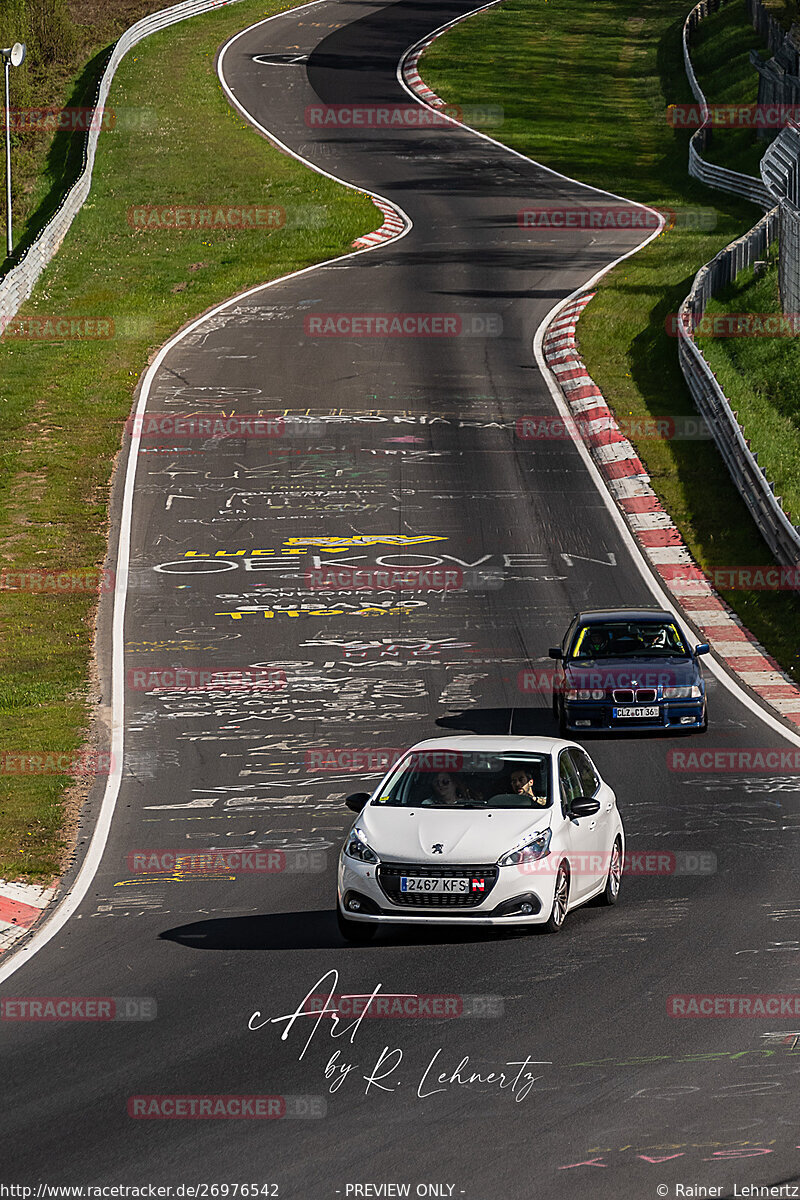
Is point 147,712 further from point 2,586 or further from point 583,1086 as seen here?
point 583,1086

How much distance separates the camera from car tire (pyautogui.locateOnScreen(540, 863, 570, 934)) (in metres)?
11.9

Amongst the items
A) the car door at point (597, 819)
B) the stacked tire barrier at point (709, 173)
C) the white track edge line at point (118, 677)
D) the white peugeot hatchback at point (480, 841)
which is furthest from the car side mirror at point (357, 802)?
the stacked tire barrier at point (709, 173)

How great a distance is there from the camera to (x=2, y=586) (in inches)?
1048

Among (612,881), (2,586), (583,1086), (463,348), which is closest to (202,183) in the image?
(463,348)

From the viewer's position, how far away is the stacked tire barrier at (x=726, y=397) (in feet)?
88.7

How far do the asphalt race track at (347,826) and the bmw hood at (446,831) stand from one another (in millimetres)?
684

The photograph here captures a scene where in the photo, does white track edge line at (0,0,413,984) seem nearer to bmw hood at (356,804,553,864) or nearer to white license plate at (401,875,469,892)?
bmw hood at (356,804,553,864)

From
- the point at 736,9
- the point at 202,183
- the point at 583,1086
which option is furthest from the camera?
the point at 736,9

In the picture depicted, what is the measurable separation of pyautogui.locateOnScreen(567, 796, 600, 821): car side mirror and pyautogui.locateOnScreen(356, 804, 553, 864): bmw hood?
8.0 inches

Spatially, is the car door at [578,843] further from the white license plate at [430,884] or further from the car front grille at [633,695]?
the car front grille at [633,695]

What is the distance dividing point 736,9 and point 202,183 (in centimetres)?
3649

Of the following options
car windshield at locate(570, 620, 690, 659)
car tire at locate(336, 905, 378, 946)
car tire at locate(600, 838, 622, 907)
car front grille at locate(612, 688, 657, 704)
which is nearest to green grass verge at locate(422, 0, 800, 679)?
car windshield at locate(570, 620, 690, 659)

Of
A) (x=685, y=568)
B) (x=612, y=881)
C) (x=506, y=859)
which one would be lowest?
(x=685, y=568)
